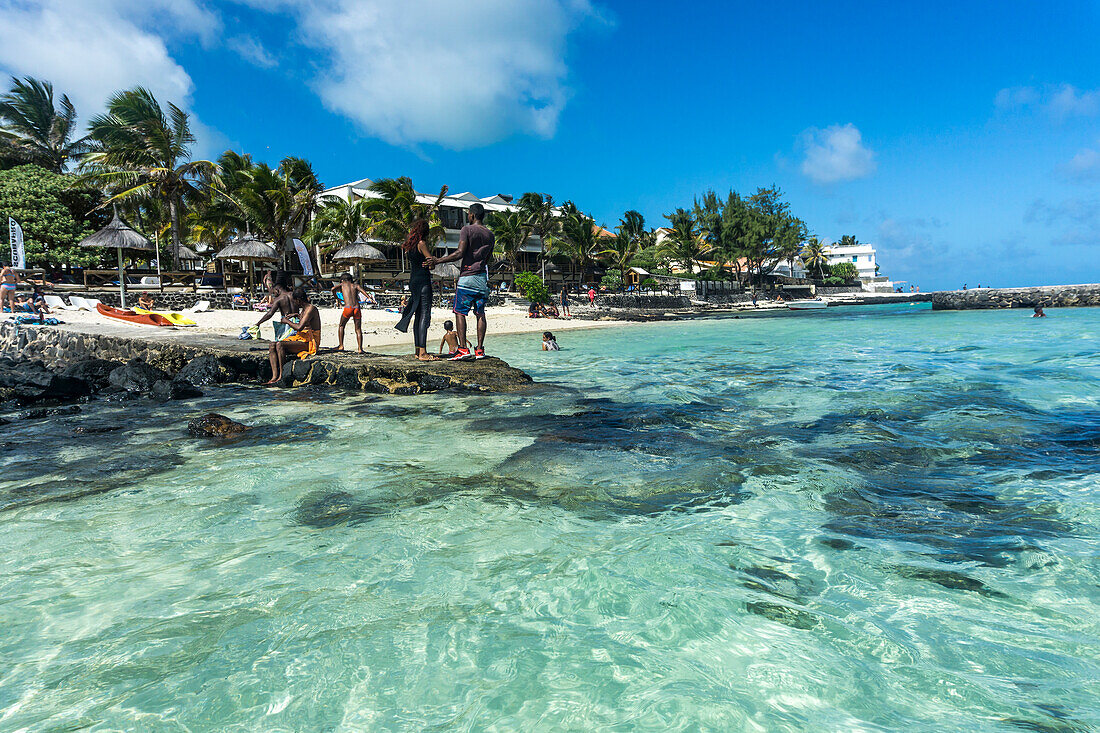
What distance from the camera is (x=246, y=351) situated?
991cm

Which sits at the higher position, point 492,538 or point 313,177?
point 313,177

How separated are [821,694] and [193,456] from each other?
5323mm

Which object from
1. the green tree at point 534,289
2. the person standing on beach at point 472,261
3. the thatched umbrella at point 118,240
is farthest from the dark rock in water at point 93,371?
the green tree at point 534,289

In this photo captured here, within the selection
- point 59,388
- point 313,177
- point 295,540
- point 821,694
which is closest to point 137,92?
point 313,177

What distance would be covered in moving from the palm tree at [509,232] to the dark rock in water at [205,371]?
106 feet

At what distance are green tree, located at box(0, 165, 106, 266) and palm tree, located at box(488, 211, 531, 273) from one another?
23844 mm

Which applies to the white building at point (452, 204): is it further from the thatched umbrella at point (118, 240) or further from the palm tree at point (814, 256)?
the palm tree at point (814, 256)

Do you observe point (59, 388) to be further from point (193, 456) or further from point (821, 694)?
point (821, 694)

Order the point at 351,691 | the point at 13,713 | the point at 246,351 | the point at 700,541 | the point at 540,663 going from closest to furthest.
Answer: the point at 13,713, the point at 351,691, the point at 540,663, the point at 700,541, the point at 246,351

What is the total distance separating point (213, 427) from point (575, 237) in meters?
40.2

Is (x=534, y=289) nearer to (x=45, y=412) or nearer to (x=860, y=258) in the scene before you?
(x=45, y=412)

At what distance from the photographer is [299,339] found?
31.0 feet

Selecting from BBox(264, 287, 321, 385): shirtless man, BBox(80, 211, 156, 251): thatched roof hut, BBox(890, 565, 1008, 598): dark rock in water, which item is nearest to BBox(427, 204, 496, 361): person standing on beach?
BBox(264, 287, 321, 385): shirtless man

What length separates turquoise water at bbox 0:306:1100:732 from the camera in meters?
2.04
